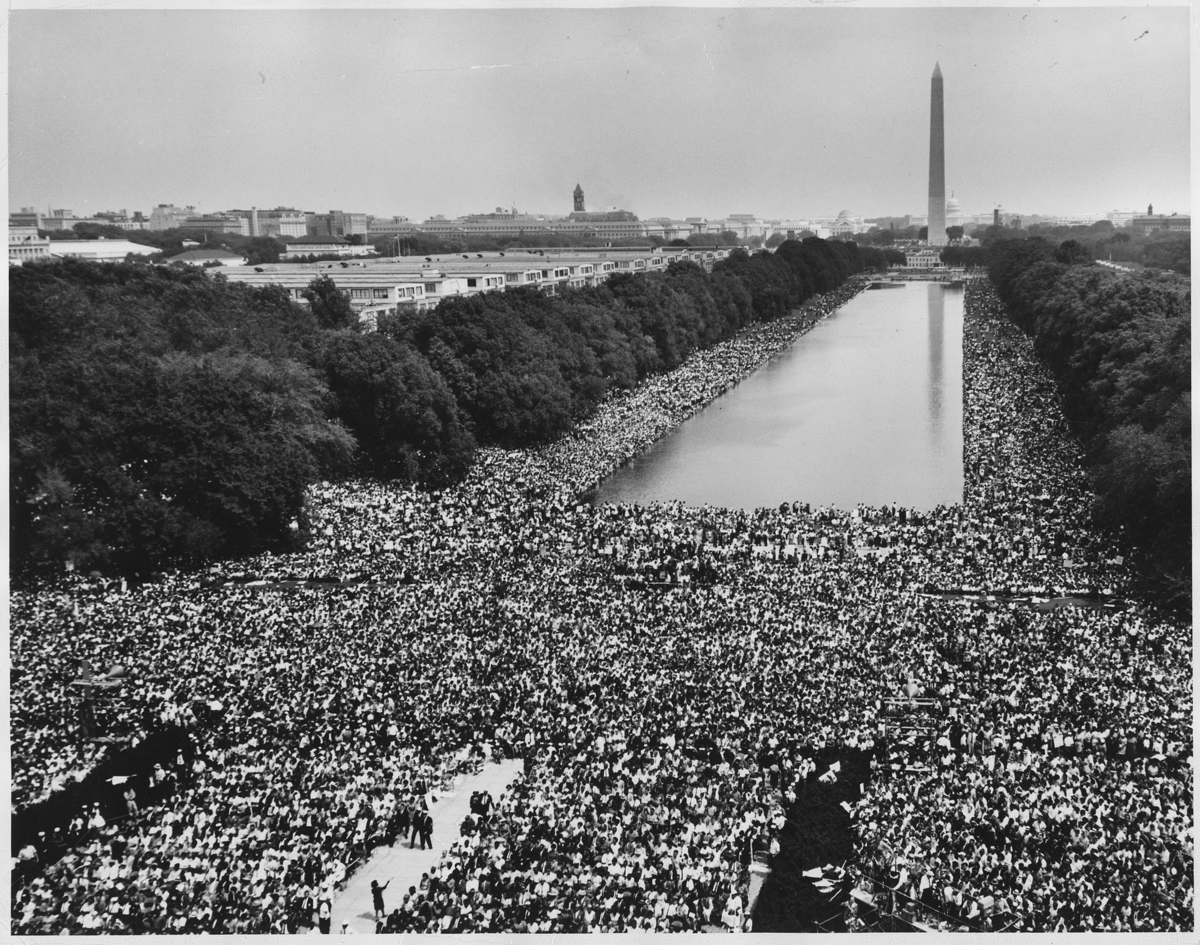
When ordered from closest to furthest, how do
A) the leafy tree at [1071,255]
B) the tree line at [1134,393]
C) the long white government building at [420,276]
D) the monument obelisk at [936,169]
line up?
the tree line at [1134,393] < the long white government building at [420,276] < the leafy tree at [1071,255] < the monument obelisk at [936,169]

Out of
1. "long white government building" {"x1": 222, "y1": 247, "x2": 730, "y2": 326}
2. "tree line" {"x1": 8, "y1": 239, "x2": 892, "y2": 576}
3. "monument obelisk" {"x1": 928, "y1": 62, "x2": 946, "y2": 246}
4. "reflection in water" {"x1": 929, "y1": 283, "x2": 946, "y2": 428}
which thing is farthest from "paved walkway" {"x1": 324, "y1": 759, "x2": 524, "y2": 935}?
"monument obelisk" {"x1": 928, "y1": 62, "x2": 946, "y2": 246}

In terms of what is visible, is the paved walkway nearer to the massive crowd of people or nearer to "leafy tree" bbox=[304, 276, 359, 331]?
the massive crowd of people

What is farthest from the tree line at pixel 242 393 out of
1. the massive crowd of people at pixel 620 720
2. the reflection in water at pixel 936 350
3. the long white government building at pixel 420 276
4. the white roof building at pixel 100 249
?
the white roof building at pixel 100 249

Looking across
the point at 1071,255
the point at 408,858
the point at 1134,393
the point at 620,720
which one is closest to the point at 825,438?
the point at 1134,393

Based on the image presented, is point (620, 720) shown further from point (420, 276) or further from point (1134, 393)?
point (420, 276)

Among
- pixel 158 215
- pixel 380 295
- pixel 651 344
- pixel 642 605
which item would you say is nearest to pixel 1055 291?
pixel 651 344

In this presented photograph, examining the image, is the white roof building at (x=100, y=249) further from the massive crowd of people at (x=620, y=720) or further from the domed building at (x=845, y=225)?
the domed building at (x=845, y=225)
